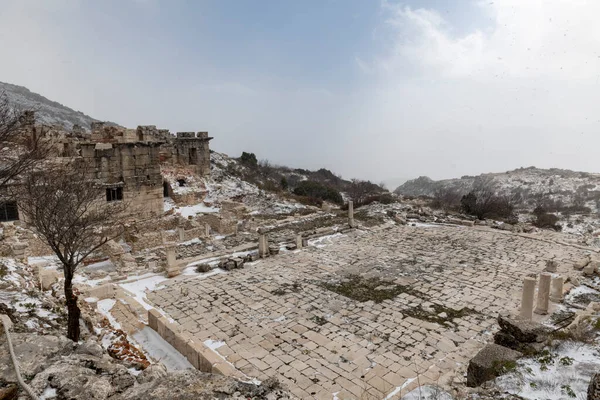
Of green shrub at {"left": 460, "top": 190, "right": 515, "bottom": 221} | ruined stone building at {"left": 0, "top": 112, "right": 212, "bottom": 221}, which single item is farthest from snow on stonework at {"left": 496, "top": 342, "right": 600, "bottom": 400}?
green shrub at {"left": 460, "top": 190, "right": 515, "bottom": 221}

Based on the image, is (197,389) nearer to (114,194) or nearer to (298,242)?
(298,242)

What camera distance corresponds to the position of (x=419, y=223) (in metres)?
20.5

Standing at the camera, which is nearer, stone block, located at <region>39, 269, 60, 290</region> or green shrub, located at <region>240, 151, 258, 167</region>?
stone block, located at <region>39, 269, 60, 290</region>

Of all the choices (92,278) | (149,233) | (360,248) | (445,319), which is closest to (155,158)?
(149,233)

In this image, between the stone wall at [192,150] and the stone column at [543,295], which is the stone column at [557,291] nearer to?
the stone column at [543,295]

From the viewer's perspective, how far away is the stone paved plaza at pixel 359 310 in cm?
714

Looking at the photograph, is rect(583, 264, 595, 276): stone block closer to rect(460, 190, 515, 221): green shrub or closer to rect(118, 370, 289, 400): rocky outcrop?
rect(460, 190, 515, 221): green shrub

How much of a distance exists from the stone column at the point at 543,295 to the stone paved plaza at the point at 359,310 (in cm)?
61

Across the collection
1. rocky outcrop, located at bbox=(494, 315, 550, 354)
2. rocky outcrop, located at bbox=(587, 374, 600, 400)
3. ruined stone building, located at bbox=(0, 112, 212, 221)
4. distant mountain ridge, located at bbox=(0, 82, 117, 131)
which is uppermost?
distant mountain ridge, located at bbox=(0, 82, 117, 131)

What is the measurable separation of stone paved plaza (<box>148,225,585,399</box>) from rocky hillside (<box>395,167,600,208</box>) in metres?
36.2

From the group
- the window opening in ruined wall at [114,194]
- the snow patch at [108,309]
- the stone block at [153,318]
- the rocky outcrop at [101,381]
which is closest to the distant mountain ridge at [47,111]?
the window opening in ruined wall at [114,194]

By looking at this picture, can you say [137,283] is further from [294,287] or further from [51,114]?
[51,114]

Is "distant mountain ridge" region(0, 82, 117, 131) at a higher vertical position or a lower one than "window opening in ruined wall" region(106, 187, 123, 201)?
higher

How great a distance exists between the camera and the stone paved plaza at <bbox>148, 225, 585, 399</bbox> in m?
7.14
